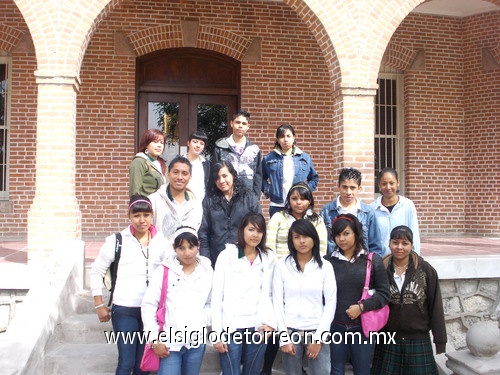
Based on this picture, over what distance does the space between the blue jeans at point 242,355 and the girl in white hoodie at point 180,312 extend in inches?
7.7

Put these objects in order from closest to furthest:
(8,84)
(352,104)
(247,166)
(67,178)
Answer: (247,166) → (67,178) → (352,104) → (8,84)

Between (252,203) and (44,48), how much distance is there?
3744 millimetres

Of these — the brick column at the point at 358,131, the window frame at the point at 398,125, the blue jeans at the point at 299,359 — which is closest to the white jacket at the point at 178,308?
the blue jeans at the point at 299,359

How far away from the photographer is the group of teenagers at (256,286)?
3602mm

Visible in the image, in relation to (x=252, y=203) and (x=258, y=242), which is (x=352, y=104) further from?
(x=258, y=242)

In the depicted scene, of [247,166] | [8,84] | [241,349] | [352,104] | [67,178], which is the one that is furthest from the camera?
[8,84]

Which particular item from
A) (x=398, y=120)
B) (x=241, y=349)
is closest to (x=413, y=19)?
(x=398, y=120)

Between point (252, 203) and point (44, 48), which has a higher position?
point (44, 48)

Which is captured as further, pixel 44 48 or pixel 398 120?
pixel 398 120

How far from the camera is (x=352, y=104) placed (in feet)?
22.6

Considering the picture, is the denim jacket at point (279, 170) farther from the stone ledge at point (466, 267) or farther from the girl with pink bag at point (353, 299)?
the stone ledge at point (466, 267)

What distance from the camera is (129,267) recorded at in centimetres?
376

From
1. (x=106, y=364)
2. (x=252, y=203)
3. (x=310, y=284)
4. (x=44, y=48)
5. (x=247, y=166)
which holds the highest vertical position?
(x=44, y=48)

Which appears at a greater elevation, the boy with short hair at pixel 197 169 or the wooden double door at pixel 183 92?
the wooden double door at pixel 183 92
